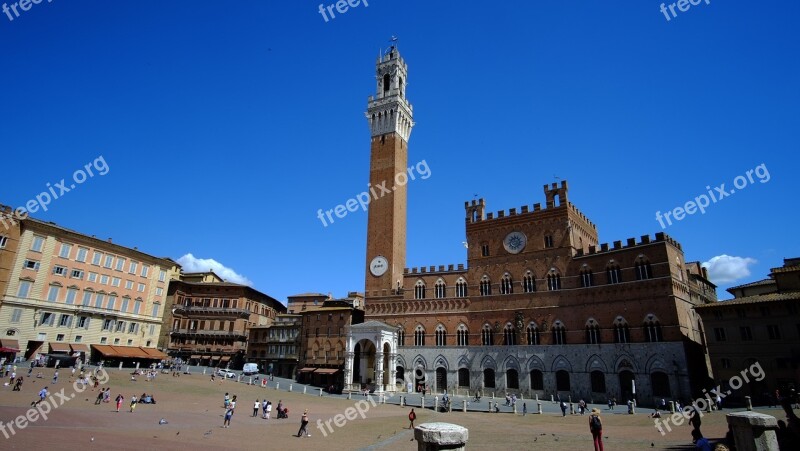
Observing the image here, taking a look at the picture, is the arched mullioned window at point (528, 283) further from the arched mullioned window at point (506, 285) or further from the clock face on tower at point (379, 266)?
the clock face on tower at point (379, 266)

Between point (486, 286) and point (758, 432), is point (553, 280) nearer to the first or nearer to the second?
point (486, 286)

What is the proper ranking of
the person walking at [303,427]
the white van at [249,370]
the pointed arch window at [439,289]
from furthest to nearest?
the white van at [249,370] → the pointed arch window at [439,289] → the person walking at [303,427]

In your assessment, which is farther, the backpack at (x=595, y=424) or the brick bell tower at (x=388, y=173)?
the brick bell tower at (x=388, y=173)

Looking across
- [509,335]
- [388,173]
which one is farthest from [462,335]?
[388,173]

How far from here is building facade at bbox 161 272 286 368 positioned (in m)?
63.9

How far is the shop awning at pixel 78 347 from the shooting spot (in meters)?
47.0

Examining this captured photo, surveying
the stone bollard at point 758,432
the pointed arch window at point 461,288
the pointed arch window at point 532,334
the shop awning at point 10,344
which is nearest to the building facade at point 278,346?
the pointed arch window at point 461,288

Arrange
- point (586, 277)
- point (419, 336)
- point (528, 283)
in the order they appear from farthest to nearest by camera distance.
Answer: point (419, 336) → point (528, 283) → point (586, 277)

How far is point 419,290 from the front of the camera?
52.8 m

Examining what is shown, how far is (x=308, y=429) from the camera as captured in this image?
25109 millimetres

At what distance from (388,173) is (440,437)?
56.3 metres

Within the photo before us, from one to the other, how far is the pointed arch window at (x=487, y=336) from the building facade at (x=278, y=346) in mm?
24807

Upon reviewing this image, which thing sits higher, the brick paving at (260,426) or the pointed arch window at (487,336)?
the pointed arch window at (487,336)

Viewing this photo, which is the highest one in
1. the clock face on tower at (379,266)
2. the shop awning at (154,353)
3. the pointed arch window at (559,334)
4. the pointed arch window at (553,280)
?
the clock face on tower at (379,266)
